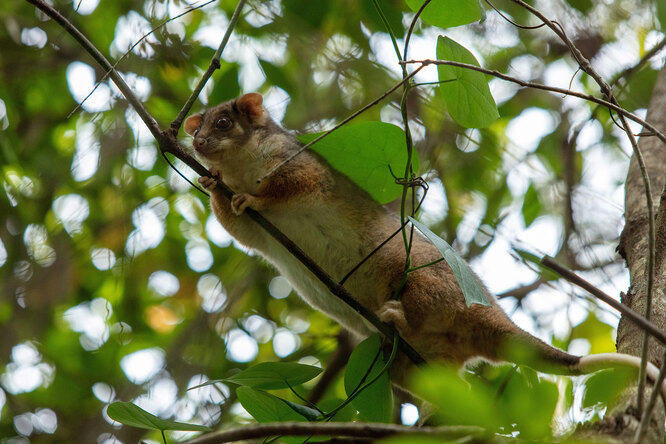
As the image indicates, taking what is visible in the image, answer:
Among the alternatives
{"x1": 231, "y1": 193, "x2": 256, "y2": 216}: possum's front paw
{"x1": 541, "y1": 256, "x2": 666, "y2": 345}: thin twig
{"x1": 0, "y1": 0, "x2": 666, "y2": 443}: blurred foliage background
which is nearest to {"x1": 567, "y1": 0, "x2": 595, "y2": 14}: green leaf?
{"x1": 0, "y1": 0, "x2": 666, "y2": 443}: blurred foliage background

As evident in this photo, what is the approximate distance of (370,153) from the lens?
319 centimetres

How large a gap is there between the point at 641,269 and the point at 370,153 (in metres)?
1.48

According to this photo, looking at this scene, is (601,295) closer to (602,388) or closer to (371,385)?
(602,388)

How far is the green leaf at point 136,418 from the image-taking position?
2502mm

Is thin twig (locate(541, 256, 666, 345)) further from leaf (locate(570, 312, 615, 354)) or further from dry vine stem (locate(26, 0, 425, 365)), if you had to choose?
leaf (locate(570, 312, 615, 354))

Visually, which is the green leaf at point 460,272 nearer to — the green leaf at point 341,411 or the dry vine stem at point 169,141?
the dry vine stem at point 169,141

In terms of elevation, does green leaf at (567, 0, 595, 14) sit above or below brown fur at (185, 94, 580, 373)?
above

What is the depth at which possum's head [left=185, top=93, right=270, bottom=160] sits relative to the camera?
15.3 feet

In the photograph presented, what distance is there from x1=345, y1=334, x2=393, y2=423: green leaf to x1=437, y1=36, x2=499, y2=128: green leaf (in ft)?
3.82

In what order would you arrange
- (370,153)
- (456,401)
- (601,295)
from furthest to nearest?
(370,153) → (601,295) → (456,401)

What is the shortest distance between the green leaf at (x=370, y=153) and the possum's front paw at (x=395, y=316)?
75 cm

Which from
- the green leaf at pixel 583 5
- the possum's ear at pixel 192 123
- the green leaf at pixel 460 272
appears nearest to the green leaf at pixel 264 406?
the green leaf at pixel 460 272

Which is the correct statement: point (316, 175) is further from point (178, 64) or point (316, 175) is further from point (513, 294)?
point (513, 294)

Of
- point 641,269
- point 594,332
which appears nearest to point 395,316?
point 641,269
